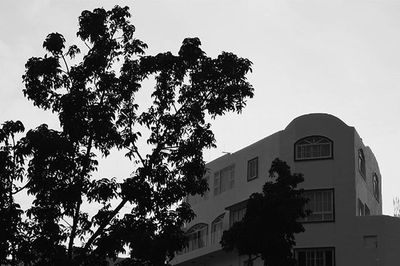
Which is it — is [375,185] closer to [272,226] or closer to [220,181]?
[220,181]

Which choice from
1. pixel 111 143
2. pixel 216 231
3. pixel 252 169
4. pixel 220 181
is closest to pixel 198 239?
pixel 216 231

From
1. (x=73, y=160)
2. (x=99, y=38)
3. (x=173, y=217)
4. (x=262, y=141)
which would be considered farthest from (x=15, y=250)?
(x=262, y=141)

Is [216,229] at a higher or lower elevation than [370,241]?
higher

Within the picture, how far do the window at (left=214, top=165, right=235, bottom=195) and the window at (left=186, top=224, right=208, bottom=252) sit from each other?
283 cm

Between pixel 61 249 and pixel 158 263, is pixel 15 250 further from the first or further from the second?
pixel 158 263

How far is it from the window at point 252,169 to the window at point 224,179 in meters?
2.18

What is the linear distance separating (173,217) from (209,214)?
34.3 meters

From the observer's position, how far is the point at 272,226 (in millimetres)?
33594

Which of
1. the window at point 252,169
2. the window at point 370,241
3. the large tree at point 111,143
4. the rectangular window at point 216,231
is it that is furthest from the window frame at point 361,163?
the large tree at point 111,143

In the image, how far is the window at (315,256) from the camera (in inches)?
A: 1710

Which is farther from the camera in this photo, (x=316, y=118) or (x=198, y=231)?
(x=198, y=231)

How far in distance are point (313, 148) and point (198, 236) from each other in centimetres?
1280

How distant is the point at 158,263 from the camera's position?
18906 millimetres

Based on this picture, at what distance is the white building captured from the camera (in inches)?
1698
